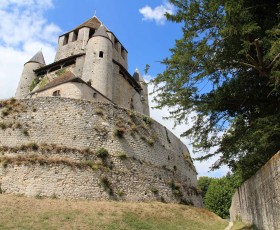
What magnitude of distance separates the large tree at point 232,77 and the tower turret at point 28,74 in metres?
23.5

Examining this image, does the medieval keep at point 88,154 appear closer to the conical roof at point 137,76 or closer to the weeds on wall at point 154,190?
the weeds on wall at point 154,190

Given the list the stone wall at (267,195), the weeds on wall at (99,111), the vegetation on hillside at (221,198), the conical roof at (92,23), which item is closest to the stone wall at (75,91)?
the weeds on wall at (99,111)

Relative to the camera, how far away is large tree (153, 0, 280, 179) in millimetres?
7430

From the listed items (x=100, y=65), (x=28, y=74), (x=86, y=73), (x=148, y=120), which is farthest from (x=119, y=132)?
(x=28, y=74)

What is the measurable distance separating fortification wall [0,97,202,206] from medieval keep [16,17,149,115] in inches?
227

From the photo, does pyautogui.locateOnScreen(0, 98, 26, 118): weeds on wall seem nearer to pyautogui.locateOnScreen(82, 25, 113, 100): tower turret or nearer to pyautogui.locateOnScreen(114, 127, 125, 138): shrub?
pyautogui.locateOnScreen(114, 127, 125, 138): shrub

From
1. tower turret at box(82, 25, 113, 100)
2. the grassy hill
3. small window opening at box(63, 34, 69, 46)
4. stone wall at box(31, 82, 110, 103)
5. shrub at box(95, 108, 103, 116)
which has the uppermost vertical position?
small window opening at box(63, 34, 69, 46)

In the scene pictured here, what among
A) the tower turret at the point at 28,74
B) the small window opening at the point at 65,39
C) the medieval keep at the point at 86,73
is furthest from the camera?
the small window opening at the point at 65,39

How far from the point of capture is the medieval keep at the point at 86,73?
23734mm

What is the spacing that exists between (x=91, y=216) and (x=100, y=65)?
1720cm

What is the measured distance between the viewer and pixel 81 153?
1579cm

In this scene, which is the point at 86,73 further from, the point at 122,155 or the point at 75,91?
the point at 122,155

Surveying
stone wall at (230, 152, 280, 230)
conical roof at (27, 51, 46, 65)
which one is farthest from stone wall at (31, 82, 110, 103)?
stone wall at (230, 152, 280, 230)

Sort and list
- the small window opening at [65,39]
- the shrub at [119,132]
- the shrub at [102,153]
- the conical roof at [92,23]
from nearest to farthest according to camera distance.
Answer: the shrub at [102,153] → the shrub at [119,132] → the small window opening at [65,39] → the conical roof at [92,23]
